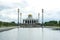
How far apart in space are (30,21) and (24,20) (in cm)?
431

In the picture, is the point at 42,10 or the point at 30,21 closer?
the point at 42,10

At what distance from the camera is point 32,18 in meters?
119

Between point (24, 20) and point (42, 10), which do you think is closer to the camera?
point (42, 10)

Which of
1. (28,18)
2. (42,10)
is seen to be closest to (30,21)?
(28,18)

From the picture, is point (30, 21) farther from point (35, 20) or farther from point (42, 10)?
point (42, 10)

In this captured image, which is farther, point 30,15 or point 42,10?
point 30,15

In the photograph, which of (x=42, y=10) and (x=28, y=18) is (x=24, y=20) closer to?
(x=28, y=18)

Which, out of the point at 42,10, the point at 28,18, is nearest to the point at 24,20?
the point at 28,18

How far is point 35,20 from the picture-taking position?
11669 centimetres

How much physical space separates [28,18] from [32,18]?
255cm

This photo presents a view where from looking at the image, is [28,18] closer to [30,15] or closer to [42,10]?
[30,15]

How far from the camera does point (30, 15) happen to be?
119 meters

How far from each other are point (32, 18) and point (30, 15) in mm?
2264

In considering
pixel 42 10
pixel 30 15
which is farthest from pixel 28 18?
pixel 42 10
